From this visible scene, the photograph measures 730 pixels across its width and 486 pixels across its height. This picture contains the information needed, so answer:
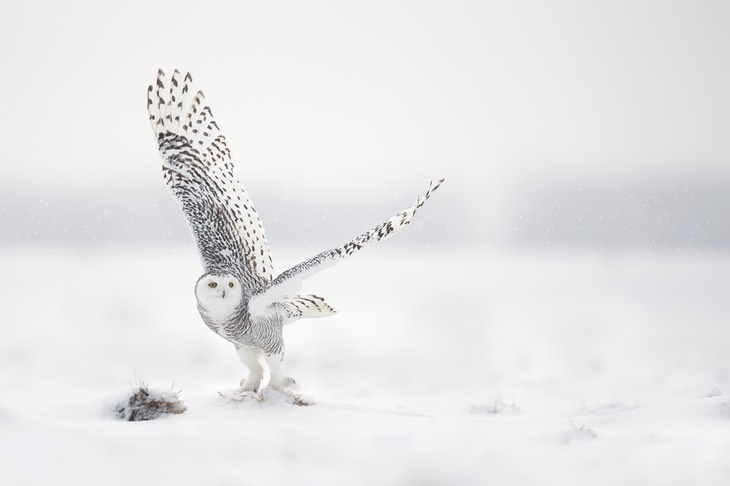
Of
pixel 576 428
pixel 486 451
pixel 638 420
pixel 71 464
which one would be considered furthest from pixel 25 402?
pixel 638 420

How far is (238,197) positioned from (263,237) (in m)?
0.34

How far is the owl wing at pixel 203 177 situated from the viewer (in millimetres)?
5152

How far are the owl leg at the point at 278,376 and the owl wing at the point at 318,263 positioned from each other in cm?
45

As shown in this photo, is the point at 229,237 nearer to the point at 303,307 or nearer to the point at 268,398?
the point at 303,307

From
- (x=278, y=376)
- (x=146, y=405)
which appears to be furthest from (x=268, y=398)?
(x=146, y=405)

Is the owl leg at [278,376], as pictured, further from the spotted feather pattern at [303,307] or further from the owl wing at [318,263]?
the owl wing at [318,263]

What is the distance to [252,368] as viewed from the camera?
5.14 m

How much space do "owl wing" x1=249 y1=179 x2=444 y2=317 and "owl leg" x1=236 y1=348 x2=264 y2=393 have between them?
519 mm

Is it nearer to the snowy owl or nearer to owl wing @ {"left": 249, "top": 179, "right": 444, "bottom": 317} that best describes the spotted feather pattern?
the snowy owl

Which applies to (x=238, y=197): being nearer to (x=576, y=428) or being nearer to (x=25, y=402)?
(x=25, y=402)

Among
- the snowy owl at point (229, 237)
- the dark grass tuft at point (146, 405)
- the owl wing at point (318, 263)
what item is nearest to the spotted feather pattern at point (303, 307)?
the snowy owl at point (229, 237)

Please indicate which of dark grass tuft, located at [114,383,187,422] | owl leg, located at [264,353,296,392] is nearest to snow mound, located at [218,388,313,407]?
owl leg, located at [264,353,296,392]

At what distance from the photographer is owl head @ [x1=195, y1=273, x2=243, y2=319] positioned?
4.43 metres

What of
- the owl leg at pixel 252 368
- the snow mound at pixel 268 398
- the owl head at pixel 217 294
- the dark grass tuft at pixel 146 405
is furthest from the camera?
the owl leg at pixel 252 368
